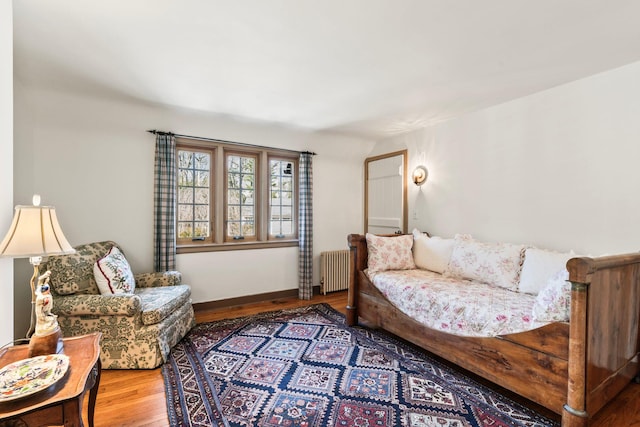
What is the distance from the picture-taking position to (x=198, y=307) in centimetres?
359

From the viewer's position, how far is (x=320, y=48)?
210cm

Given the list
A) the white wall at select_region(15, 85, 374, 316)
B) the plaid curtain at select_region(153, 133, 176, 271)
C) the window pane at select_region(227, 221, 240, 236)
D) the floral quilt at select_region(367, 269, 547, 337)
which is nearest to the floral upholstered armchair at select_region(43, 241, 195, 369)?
the white wall at select_region(15, 85, 374, 316)

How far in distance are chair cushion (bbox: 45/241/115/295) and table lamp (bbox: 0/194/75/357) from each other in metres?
1.25

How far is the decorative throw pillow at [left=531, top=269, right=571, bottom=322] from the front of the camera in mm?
1705

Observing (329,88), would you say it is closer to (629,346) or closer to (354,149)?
(354,149)

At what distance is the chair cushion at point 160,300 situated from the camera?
2.37 metres

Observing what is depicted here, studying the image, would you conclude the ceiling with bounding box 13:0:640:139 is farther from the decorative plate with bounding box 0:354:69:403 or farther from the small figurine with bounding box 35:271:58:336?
the decorative plate with bounding box 0:354:69:403

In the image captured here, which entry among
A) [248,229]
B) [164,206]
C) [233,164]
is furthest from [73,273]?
[233,164]

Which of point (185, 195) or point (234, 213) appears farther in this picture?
point (234, 213)

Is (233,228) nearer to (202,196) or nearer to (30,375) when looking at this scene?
(202,196)

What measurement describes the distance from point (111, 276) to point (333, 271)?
278 cm

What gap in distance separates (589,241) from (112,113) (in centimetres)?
470

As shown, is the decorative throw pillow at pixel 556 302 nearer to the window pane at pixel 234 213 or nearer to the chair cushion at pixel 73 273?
the window pane at pixel 234 213

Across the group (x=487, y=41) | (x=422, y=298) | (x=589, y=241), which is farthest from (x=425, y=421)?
(x=487, y=41)
